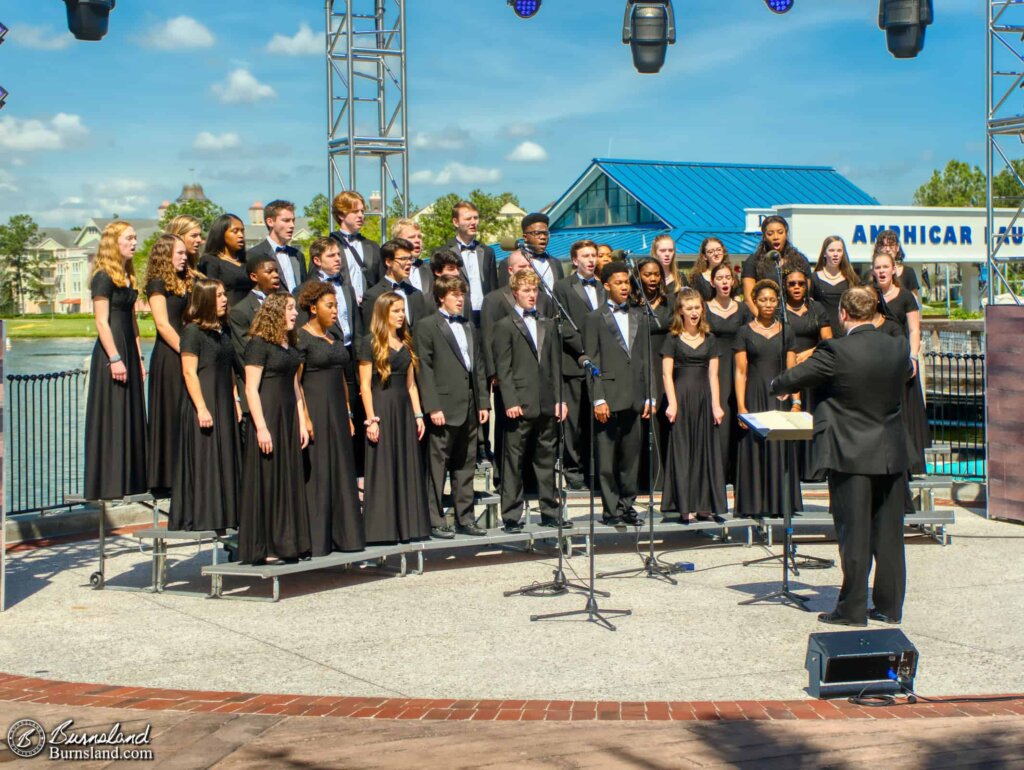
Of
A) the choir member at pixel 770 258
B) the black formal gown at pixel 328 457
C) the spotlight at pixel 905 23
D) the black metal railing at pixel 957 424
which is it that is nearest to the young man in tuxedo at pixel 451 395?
the black formal gown at pixel 328 457

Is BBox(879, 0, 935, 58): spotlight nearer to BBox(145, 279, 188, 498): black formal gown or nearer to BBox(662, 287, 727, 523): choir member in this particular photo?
BBox(662, 287, 727, 523): choir member

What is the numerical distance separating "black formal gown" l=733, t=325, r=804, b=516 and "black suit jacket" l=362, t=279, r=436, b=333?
2.59 metres

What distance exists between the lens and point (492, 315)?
1016 centimetres

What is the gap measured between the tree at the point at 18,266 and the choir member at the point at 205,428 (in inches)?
5316

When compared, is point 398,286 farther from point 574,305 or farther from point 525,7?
point 525,7

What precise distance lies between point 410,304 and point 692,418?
250 cm

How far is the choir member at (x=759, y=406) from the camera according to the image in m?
10.1

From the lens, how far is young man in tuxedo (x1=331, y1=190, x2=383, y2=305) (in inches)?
398

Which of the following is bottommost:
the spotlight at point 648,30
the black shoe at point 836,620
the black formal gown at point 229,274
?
the black shoe at point 836,620

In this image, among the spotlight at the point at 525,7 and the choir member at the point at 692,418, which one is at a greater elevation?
the spotlight at the point at 525,7

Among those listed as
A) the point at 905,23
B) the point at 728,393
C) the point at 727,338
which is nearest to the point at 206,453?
the point at 728,393

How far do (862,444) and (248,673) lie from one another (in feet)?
12.5

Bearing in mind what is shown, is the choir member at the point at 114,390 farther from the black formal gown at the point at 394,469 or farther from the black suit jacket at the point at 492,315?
the black suit jacket at the point at 492,315

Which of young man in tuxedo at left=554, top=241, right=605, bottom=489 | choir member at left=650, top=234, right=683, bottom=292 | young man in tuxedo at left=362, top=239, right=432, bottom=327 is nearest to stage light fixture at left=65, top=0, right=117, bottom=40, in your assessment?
young man in tuxedo at left=362, top=239, right=432, bottom=327
